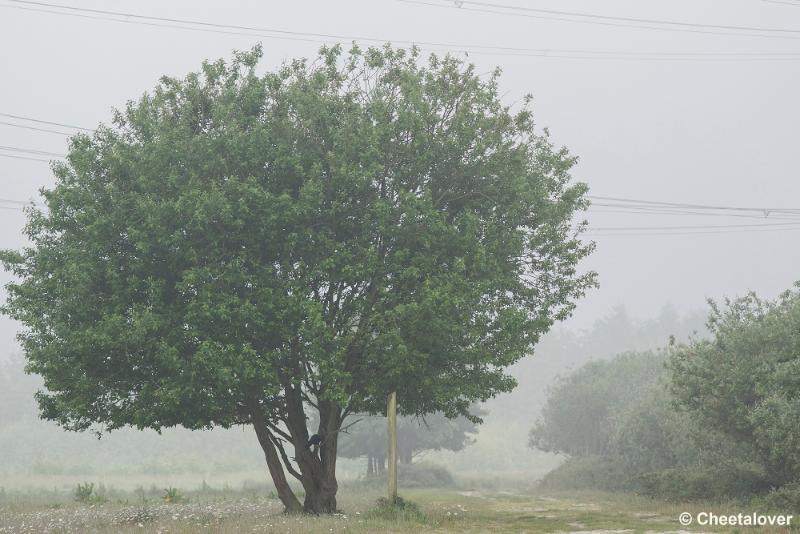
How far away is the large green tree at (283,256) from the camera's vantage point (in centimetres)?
2295

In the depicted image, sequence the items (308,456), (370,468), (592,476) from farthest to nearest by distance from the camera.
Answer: (370,468), (592,476), (308,456)

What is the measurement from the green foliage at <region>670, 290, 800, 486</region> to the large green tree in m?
9.60

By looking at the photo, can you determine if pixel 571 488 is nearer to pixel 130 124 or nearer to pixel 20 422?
pixel 130 124

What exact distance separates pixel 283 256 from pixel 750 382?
2079cm

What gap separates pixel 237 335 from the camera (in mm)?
23328

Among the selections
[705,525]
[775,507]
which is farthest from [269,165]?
[775,507]

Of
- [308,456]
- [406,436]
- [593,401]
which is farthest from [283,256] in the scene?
[593,401]

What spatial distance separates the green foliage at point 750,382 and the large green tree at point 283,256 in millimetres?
9602

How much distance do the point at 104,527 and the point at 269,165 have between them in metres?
12.5

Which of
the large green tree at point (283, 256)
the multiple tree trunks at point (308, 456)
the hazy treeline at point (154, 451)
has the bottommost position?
the hazy treeline at point (154, 451)

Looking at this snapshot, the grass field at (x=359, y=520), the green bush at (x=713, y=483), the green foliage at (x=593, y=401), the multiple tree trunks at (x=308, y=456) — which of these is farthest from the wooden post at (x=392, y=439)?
the green foliage at (x=593, y=401)

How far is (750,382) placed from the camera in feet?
107

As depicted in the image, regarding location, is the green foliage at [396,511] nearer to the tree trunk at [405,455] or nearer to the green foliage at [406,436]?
the green foliage at [406,436]

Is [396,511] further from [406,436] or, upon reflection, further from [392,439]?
[406,436]
